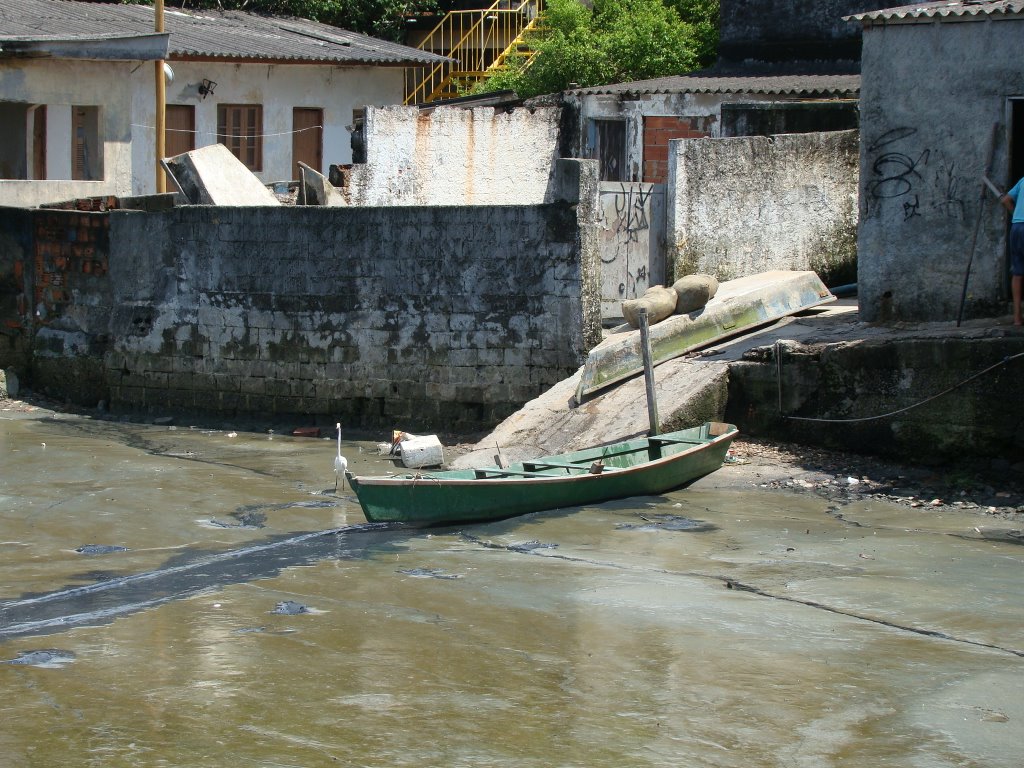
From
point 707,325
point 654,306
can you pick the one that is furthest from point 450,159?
point 707,325

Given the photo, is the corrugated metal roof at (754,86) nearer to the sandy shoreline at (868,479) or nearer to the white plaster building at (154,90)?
the white plaster building at (154,90)

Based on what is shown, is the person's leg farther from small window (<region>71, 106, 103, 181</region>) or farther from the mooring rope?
small window (<region>71, 106, 103, 181</region>)

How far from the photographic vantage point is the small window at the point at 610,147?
21453 millimetres

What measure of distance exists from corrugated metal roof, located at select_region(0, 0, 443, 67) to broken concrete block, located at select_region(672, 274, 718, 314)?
13.2m

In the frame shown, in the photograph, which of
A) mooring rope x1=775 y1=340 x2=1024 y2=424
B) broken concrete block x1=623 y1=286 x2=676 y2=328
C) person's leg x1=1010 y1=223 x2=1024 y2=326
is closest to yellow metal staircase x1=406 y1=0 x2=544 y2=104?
broken concrete block x1=623 y1=286 x2=676 y2=328

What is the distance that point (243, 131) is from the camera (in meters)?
27.5

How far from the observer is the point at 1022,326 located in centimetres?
1121

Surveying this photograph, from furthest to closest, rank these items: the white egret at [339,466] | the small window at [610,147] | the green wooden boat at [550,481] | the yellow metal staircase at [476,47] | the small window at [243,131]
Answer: the yellow metal staircase at [476,47], the small window at [243,131], the small window at [610,147], the white egret at [339,466], the green wooden boat at [550,481]

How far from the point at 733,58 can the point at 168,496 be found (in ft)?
51.0

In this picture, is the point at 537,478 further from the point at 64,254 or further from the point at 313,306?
the point at 64,254

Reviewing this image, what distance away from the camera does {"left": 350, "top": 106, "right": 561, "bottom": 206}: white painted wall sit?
18.8 m

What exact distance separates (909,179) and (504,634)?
22.2 feet

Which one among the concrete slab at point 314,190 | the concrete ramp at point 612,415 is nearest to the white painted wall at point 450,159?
the concrete slab at point 314,190

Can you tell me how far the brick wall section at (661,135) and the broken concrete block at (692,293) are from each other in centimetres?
781
